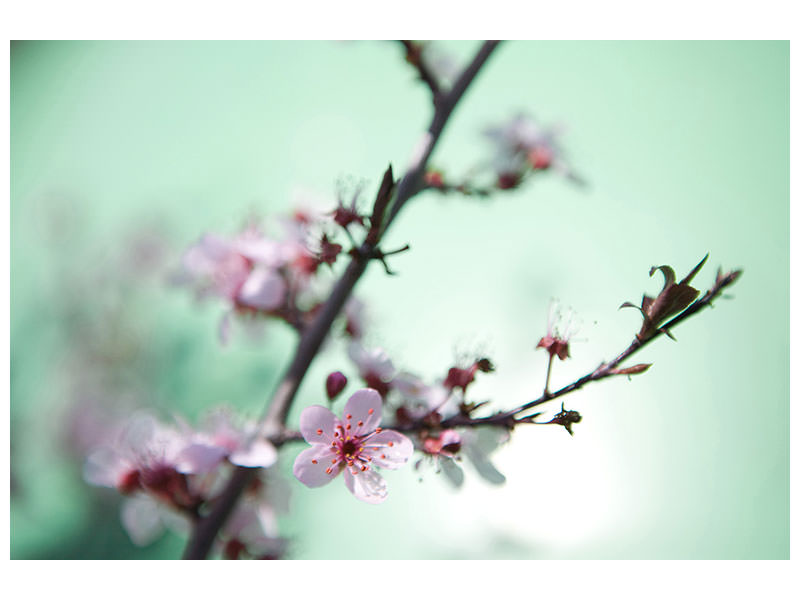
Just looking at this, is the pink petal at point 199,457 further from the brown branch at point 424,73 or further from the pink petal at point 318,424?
the brown branch at point 424,73

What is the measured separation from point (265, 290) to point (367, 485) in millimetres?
517

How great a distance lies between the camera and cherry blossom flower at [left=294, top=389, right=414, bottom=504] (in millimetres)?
939

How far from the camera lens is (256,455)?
1.06 metres

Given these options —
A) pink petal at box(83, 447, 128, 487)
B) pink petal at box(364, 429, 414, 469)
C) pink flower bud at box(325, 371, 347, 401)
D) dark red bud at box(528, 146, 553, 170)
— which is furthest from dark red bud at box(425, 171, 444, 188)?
pink petal at box(83, 447, 128, 487)

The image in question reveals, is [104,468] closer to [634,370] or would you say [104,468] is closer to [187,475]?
[187,475]

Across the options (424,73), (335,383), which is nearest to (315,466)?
(335,383)

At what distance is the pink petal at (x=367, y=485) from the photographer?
3.05 feet

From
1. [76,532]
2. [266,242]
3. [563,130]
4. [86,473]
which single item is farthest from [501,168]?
[76,532]

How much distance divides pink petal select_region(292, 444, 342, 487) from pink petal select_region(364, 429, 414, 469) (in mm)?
60

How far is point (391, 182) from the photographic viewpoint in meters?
0.86

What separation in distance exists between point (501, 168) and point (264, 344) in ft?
2.43

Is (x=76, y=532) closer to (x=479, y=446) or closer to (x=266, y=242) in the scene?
(x=266, y=242)

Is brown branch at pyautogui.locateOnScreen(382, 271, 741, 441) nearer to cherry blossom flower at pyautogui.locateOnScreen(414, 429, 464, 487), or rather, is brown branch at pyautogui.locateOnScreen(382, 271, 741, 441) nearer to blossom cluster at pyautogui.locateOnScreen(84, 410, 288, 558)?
cherry blossom flower at pyautogui.locateOnScreen(414, 429, 464, 487)

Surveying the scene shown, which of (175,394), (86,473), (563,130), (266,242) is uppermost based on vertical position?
(563,130)
